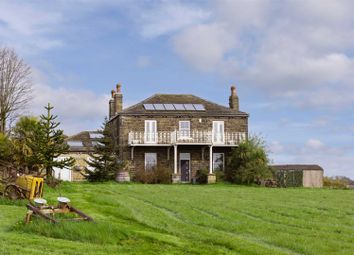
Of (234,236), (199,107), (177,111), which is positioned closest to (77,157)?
(177,111)

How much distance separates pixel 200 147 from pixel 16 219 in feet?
108

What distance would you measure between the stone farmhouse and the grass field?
24.7 metres

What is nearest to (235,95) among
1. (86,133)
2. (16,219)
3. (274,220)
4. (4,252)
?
(86,133)

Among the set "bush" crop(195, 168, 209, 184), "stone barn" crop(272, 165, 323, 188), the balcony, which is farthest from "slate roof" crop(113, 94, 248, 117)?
"stone barn" crop(272, 165, 323, 188)

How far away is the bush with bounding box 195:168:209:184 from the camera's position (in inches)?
1790

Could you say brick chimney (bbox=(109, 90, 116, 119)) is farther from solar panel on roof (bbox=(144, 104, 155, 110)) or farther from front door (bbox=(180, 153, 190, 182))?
front door (bbox=(180, 153, 190, 182))

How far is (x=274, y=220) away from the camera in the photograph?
683 inches

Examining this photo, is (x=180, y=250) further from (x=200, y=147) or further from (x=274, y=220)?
(x=200, y=147)

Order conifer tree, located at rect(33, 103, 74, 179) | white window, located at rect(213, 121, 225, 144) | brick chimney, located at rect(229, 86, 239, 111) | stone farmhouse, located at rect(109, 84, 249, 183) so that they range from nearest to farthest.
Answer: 1. conifer tree, located at rect(33, 103, 74, 179)
2. stone farmhouse, located at rect(109, 84, 249, 183)
3. white window, located at rect(213, 121, 225, 144)
4. brick chimney, located at rect(229, 86, 239, 111)

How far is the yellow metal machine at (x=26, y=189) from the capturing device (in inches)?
782

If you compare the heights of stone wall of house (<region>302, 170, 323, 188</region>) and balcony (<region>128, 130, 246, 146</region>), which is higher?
balcony (<region>128, 130, 246, 146</region>)

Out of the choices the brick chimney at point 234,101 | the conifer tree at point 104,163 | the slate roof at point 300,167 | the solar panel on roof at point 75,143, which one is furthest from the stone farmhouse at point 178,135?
the solar panel on roof at point 75,143

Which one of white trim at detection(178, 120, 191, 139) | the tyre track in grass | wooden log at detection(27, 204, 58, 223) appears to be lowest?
the tyre track in grass

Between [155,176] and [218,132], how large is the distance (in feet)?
21.9
